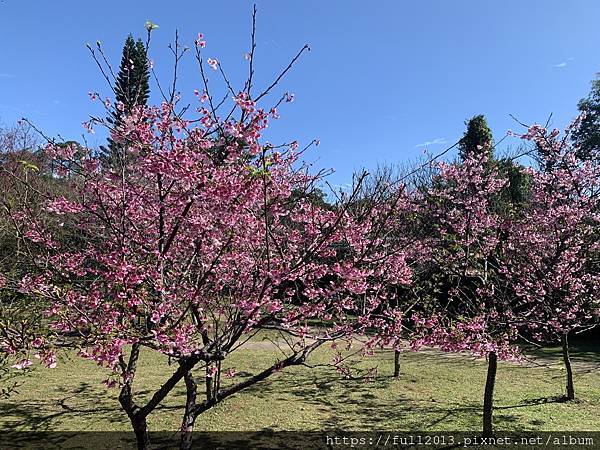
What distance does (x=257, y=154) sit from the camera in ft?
9.84

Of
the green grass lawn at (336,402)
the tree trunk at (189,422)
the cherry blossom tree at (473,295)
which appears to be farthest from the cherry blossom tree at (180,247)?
the green grass lawn at (336,402)

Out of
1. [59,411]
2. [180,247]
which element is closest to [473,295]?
[180,247]

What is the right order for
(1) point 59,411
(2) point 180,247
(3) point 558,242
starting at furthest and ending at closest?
(3) point 558,242
(1) point 59,411
(2) point 180,247

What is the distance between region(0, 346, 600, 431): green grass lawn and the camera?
5.98m

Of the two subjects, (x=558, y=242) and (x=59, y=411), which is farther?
(x=558, y=242)

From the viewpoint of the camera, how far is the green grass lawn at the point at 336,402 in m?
5.98

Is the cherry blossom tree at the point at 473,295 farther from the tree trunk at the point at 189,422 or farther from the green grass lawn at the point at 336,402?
the tree trunk at the point at 189,422

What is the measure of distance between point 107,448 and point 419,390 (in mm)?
5344

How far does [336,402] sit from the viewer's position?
709cm

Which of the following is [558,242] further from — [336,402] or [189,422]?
[189,422]

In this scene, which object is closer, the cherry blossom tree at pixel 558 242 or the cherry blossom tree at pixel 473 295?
the cherry blossom tree at pixel 473 295

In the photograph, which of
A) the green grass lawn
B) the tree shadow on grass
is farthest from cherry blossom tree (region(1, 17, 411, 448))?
the tree shadow on grass

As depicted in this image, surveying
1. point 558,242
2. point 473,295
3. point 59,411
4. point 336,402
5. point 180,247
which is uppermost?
point 558,242

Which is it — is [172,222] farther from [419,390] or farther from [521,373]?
[521,373]
